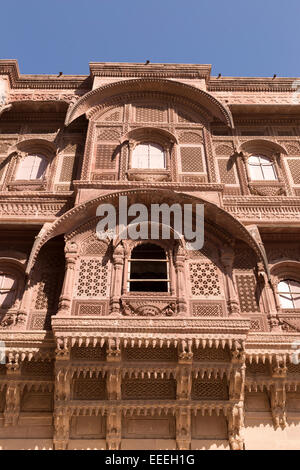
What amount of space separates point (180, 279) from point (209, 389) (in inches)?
76.4

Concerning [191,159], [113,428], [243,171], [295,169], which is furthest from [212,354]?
[295,169]

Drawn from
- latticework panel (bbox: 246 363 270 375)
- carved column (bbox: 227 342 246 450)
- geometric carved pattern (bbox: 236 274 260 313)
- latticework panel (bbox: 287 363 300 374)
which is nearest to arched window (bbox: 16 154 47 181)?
geometric carved pattern (bbox: 236 274 260 313)

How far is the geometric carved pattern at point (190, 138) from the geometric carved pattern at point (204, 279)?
3.56 meters

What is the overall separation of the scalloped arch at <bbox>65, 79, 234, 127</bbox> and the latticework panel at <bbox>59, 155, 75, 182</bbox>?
86cm

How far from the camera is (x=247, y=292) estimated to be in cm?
899

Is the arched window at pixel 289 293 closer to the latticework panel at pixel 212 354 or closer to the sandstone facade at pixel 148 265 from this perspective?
the sandstone facade at pixel 148 265

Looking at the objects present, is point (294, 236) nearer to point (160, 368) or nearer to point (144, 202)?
point (144, 202)

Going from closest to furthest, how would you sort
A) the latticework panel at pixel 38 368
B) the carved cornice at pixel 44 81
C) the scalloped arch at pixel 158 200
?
1. the latticework panel at pixel 38 368
2. the scalloped arch at pixel 158 200
3. the carved cornice at pixel 44 81

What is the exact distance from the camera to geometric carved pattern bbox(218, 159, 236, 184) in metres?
11.0

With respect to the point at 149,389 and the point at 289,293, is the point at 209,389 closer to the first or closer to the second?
the point at 149,389

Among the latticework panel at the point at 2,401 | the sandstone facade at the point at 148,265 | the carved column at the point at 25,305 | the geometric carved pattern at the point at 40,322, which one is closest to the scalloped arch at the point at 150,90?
the sandstone facade at the point at 148,265

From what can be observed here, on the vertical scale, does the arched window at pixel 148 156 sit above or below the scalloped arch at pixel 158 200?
above

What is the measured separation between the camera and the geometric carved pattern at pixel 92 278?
27.7 feet

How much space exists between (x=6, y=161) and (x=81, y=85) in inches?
123
